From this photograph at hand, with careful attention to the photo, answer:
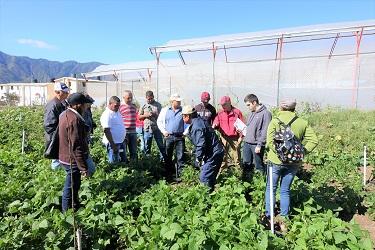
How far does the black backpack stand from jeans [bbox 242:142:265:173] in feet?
5.01

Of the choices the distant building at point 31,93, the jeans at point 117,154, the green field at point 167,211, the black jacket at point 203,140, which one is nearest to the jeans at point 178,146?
the green field at point 167,211

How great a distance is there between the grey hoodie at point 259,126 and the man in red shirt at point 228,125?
588mm

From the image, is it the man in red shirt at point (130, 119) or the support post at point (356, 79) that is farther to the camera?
the support post at point (356, 79)

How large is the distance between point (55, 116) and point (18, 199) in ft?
4.07

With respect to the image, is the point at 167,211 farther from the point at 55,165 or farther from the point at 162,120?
the point at 162,120

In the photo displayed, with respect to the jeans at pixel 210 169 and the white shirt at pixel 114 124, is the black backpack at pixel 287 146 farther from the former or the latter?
the white shirt at pixel 114 124

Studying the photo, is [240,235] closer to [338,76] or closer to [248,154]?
[248,154]

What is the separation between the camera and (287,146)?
14.7 ft

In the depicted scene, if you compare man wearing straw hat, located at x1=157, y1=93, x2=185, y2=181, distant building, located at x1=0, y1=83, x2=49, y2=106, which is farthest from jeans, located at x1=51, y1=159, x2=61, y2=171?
distant building, located at x1=0, y1=83, x2=49, y2=106

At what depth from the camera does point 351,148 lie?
971 cm

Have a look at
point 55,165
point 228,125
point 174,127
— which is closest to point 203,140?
point 228,125

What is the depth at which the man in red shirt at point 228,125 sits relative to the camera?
21.8ft

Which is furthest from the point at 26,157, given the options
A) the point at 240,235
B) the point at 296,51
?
the point at 296,51

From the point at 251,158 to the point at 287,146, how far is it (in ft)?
6.51
